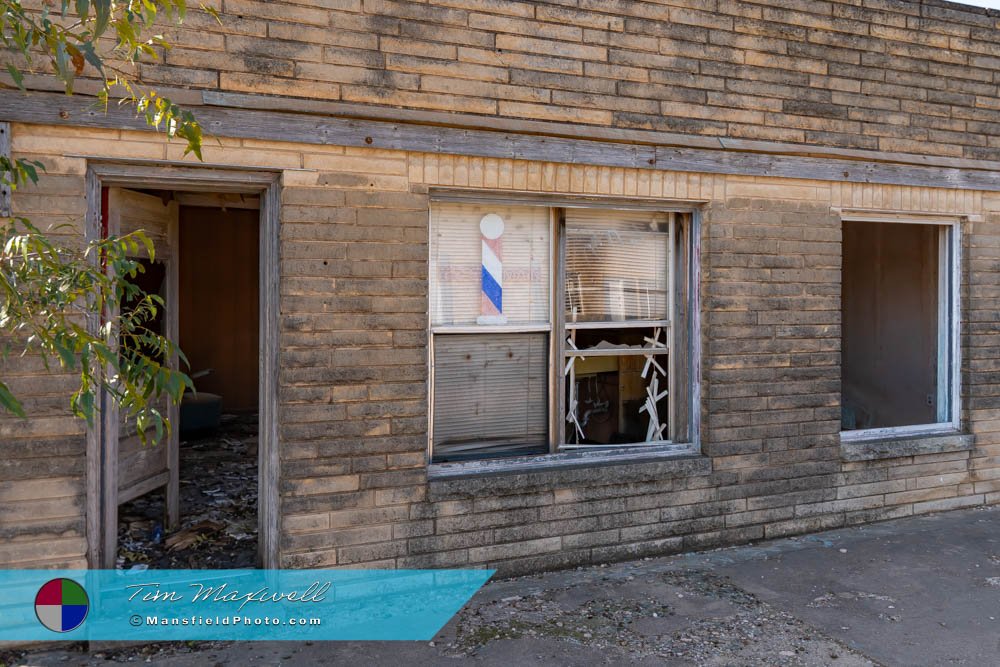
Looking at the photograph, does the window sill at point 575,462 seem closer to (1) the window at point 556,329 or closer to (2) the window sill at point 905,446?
(1) the window at point 556,329

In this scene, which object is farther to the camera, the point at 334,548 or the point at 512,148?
the point at 512,148

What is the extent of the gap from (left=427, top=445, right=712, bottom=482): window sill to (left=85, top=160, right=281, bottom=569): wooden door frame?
3.31 feet

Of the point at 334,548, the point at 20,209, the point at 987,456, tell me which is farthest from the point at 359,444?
the point at 987,456

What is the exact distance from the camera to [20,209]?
4082 millimetres

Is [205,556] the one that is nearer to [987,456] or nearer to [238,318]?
[987,456]

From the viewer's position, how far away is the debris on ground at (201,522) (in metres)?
5.14

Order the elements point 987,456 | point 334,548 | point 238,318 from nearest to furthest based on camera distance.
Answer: point 334,548, point 987,456, point 238,318

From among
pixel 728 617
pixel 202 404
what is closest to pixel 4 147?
pixel 728 617

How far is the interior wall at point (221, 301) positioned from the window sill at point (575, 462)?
757 centimetres

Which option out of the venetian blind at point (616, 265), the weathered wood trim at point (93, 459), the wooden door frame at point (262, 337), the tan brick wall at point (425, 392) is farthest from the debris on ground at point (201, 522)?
the venetian blind at point (616, 265)

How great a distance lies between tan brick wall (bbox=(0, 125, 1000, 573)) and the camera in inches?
168

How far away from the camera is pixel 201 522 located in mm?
5730

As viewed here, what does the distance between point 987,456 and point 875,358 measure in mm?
1698

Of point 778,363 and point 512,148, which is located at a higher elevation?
point 512,148
